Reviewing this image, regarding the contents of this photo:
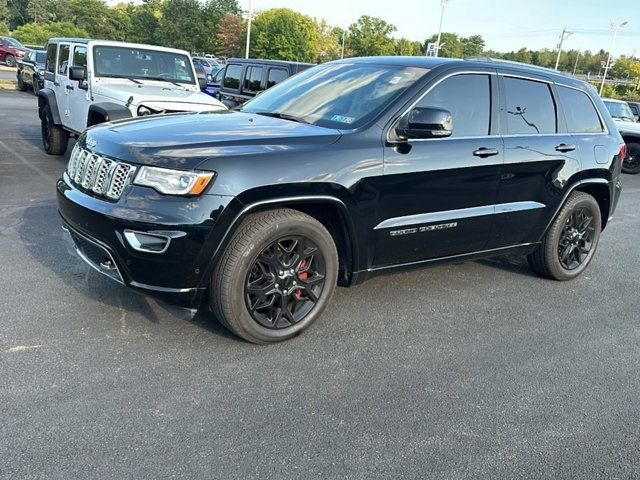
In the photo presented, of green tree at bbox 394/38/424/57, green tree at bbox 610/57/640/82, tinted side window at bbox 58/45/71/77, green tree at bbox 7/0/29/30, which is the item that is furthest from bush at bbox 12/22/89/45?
green tree at bbox 610/57/640/82

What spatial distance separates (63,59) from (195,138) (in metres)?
7.33

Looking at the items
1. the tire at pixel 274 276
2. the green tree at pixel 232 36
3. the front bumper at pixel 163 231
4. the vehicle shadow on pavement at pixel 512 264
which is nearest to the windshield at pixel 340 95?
the tire at pixel 274 276

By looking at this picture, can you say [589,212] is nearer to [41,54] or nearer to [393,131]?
[393,131]

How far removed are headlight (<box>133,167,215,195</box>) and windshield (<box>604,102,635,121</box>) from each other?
15091mm

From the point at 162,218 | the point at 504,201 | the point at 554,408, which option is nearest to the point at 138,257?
the point at 162,218

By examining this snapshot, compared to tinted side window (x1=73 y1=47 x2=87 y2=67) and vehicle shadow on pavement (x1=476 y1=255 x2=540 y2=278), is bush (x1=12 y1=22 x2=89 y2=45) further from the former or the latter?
vehicle shadow on pavement (x1=476 y1=255 x2=540 y2=278)

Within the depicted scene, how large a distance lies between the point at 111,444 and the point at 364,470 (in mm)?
1170

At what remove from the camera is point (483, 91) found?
440cm

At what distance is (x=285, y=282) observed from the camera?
362 cm

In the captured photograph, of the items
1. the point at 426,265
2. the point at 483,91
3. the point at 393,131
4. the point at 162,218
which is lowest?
the point at 426,265

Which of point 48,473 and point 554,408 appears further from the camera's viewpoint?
point 554,408

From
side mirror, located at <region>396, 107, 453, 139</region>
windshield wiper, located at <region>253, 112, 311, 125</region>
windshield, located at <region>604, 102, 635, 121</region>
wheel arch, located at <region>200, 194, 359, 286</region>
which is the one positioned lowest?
wheel arch, located at <region>200, 194, 359, 286</region>

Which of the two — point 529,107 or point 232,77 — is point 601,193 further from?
point 232,77

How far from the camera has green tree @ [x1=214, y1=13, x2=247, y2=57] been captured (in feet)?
221
